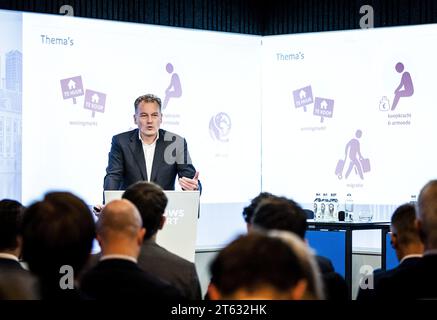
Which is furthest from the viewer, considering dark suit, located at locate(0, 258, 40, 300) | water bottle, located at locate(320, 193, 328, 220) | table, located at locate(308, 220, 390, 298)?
water bottle, located at locate(320, 193, 328, 220)

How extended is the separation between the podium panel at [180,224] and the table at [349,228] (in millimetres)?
2350

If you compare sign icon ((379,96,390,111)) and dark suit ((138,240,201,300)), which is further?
sign icon ((379,96,390,111))

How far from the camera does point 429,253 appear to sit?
2.98 m

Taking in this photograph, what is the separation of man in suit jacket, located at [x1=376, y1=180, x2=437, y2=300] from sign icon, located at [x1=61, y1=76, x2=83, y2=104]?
181 inches

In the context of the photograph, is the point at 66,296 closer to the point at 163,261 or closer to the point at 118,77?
the point at 163,261

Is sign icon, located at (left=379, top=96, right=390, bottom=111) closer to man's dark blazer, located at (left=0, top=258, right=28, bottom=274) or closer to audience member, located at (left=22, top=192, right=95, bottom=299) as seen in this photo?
man's dark blazer, located at (left=0, top=258, right=28, bottom=274)

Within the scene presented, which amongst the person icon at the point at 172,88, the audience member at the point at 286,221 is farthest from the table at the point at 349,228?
the audience member at the point at 286,221

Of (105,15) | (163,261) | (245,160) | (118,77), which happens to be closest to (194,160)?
(245,160)

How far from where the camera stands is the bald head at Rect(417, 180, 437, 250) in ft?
9.83

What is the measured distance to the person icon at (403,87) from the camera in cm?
761

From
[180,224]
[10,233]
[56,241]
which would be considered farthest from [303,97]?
[56,241]

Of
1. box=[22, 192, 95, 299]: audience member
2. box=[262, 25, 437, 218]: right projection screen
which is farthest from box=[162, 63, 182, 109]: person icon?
box=[22, 192, 95, 299]: audience member

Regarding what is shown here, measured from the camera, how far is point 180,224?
16.6 ft

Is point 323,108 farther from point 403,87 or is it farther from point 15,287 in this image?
point 15,287
